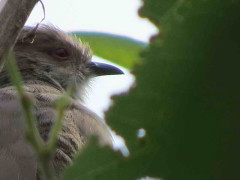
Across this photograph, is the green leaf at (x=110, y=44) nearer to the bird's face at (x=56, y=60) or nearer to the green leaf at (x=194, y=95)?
the green leaf at (x=194, y=95)

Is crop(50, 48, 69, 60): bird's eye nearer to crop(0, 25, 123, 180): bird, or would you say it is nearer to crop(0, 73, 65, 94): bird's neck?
crop(0, 25, 123, 180): bird

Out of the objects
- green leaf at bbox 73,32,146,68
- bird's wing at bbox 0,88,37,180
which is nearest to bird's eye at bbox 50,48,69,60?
bird's wing at bbox 0,88,37,180

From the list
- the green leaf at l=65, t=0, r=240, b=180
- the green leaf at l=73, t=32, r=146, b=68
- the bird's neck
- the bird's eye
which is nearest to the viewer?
the green leaf at l=65, t=0, r=240, b=180

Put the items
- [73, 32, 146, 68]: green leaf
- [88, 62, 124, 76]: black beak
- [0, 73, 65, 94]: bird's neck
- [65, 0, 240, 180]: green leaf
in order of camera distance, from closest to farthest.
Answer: [65, 0, 240, 180]: green leaf → [73, 32, 146, 68]: green leaf → [0, 73, 65, 94]: bird's neck → [88, 62, 124, 76]: black beak

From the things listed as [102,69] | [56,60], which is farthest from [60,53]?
[102,69]

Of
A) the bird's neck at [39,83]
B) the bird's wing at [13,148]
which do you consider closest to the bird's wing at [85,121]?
the bird's wing at [13,148]

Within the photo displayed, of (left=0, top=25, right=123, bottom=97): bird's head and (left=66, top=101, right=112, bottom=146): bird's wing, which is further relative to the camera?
(left=0, top=25, right=123, bottom=97): bird's head

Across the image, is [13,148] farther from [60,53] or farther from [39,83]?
[60,53]

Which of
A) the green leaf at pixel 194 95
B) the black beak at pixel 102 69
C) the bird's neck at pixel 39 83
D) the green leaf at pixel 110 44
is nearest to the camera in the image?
the green leaf at pixel 194 95
